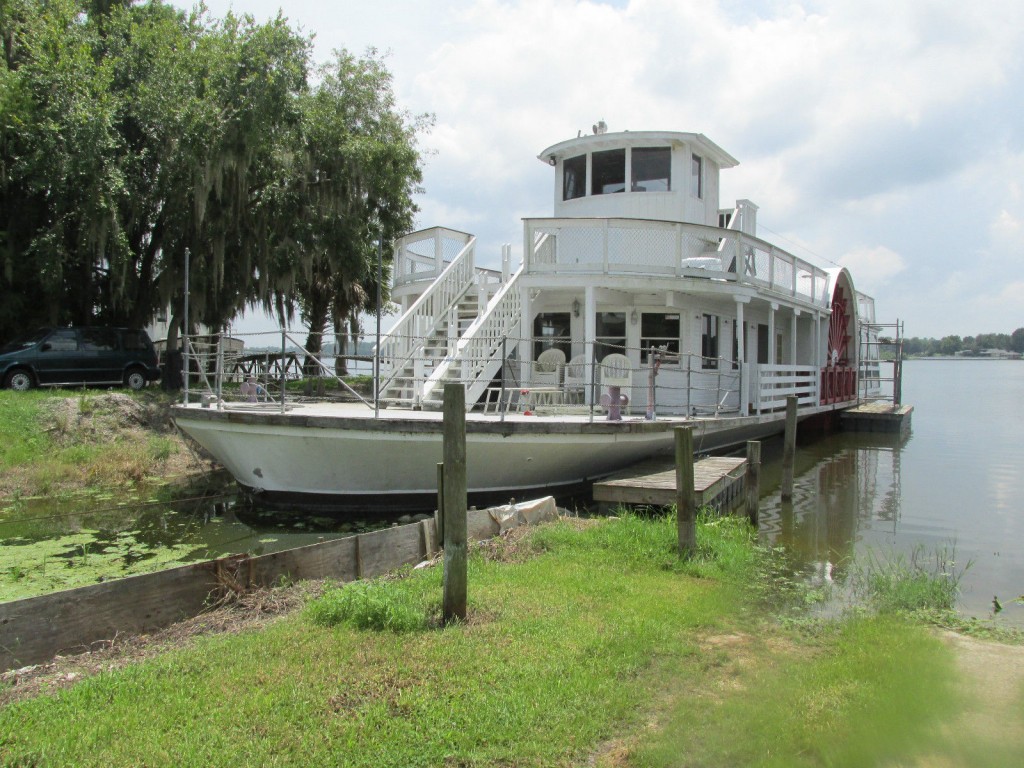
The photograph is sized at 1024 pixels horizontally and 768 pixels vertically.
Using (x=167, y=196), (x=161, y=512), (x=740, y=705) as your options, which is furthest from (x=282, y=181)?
(x=740, y=705)

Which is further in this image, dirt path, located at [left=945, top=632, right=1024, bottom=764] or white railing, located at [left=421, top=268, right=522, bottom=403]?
white railing, located at [left=421, top=268, right=522, bottom=403]

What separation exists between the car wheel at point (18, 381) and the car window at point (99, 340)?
1429mm

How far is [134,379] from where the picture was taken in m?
18.9

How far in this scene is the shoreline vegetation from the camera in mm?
3549

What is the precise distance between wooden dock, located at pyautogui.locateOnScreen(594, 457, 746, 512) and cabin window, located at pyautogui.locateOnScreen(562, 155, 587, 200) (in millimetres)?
6893

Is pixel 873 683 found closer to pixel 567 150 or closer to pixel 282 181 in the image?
pixel 567 150

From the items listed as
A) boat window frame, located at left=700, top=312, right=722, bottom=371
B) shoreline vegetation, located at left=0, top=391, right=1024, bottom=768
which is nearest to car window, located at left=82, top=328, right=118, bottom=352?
boat window frame, located at left=700, top=312, right=722, bottom=371

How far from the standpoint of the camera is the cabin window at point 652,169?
15516 mm

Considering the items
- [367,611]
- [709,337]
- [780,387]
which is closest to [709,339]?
[709,337]

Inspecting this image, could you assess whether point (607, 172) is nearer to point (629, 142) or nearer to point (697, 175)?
point (629, 142)

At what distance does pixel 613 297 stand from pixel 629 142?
368 cm

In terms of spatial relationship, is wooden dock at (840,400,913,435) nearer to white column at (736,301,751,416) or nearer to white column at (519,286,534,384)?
white column at (736,301,751,416)

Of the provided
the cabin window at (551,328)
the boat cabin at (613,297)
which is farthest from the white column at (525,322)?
the cabin window at (551,328)

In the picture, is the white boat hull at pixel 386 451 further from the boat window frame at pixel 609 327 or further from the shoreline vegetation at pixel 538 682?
the shoreline vegetation at pixel 538 682
